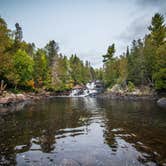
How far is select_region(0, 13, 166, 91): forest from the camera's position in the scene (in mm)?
34741

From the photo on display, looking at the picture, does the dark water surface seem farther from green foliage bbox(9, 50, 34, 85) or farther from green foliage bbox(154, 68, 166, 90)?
green foliage bbox(9, 50, 34, 85)

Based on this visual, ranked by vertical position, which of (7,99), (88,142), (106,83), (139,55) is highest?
(139,55)

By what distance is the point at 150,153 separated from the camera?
23.4 ft

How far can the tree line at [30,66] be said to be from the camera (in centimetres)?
3262

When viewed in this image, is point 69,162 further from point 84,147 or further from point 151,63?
point 151,63

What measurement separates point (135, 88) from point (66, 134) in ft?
140

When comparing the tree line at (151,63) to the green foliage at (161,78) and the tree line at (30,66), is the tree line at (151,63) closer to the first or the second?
the green foliage at (161,78)

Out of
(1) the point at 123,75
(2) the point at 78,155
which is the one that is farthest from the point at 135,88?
(2) the point at 78,155

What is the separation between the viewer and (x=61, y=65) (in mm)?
67062

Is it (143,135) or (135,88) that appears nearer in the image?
(143,135)

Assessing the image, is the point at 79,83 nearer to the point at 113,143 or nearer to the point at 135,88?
the point at 135,88

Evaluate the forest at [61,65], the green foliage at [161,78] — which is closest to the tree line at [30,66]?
the forest at [61,65]

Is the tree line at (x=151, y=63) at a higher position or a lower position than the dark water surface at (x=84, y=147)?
higher

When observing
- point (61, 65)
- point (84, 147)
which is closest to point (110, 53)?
point (61, 65)
